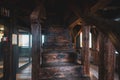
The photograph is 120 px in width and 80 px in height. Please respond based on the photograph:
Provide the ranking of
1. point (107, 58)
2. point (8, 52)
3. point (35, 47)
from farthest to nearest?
point (8, 52) < point (35, 47) < point (107, 58)

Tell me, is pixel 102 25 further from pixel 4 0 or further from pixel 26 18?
pixel 26 18

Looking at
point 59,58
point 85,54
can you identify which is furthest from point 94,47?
point 85,54

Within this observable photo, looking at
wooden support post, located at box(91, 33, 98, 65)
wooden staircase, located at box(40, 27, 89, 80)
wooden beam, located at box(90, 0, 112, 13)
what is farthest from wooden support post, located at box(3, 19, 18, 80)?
wooden support post, located at box(91, 33, 98, 65)

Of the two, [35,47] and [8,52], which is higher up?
[35,47]

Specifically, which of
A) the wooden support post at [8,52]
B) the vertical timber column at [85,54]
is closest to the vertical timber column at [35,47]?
the wooden support post at [8,52]

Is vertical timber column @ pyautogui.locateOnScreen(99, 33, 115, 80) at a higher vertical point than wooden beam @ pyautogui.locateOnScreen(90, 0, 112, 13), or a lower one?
lower

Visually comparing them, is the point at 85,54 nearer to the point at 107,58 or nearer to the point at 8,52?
the point at 8,52

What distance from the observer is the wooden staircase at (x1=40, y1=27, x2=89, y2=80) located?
15.5 ft

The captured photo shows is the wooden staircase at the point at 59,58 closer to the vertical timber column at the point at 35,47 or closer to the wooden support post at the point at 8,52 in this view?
the wooden support post at the point at 8,52

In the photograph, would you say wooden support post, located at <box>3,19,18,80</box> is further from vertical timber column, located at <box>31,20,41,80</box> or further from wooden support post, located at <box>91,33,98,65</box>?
wooden support post, located at <box>91,33,98,65</box>

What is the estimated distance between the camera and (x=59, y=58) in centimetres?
554

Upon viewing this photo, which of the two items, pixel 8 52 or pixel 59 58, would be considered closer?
pixel 8 52

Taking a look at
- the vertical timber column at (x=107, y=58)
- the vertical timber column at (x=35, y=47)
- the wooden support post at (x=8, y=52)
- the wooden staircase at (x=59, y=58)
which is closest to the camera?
the vertical timber column at (x=107, y=58)

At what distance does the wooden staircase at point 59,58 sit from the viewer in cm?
473
